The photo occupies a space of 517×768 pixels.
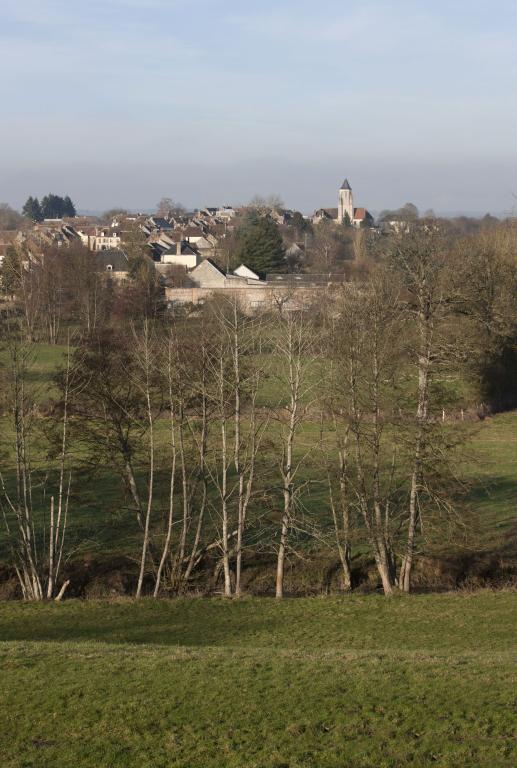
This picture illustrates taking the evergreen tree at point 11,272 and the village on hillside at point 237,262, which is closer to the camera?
the evergreen tree at point 11,272

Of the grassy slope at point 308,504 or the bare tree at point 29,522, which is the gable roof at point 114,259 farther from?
the bare tree at point 29,522

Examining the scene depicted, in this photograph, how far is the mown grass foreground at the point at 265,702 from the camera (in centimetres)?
1211

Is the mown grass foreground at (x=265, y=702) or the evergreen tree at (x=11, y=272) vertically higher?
the evergreen tree at (x=11, y=272)

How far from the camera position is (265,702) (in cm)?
1381

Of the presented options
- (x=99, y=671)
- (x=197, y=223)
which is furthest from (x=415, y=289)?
(x=197, y=223)

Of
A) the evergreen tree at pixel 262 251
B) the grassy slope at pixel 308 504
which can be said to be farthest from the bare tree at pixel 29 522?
the evergreen tree at pixel 262 251

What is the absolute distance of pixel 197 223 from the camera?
649 ft

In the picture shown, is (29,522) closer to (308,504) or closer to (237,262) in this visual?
(308,504)

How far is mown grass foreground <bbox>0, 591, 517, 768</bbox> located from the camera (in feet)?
39.7

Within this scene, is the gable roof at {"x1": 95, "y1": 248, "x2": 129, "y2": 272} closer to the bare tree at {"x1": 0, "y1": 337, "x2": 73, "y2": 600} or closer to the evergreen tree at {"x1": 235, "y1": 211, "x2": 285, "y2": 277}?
the evergreen tree at {"x1": 235, "y1": 211, "x2": 285, "y2": 277}

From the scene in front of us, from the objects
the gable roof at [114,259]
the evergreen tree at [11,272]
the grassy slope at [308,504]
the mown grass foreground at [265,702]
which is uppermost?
the gable roof at [114,259]

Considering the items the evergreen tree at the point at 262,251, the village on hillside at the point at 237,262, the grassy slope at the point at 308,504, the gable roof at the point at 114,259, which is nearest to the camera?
the grassy slope at the point at 308,504

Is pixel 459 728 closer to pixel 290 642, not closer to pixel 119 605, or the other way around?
pixel 290 642

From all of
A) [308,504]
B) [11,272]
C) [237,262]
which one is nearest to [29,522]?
[308,504]
